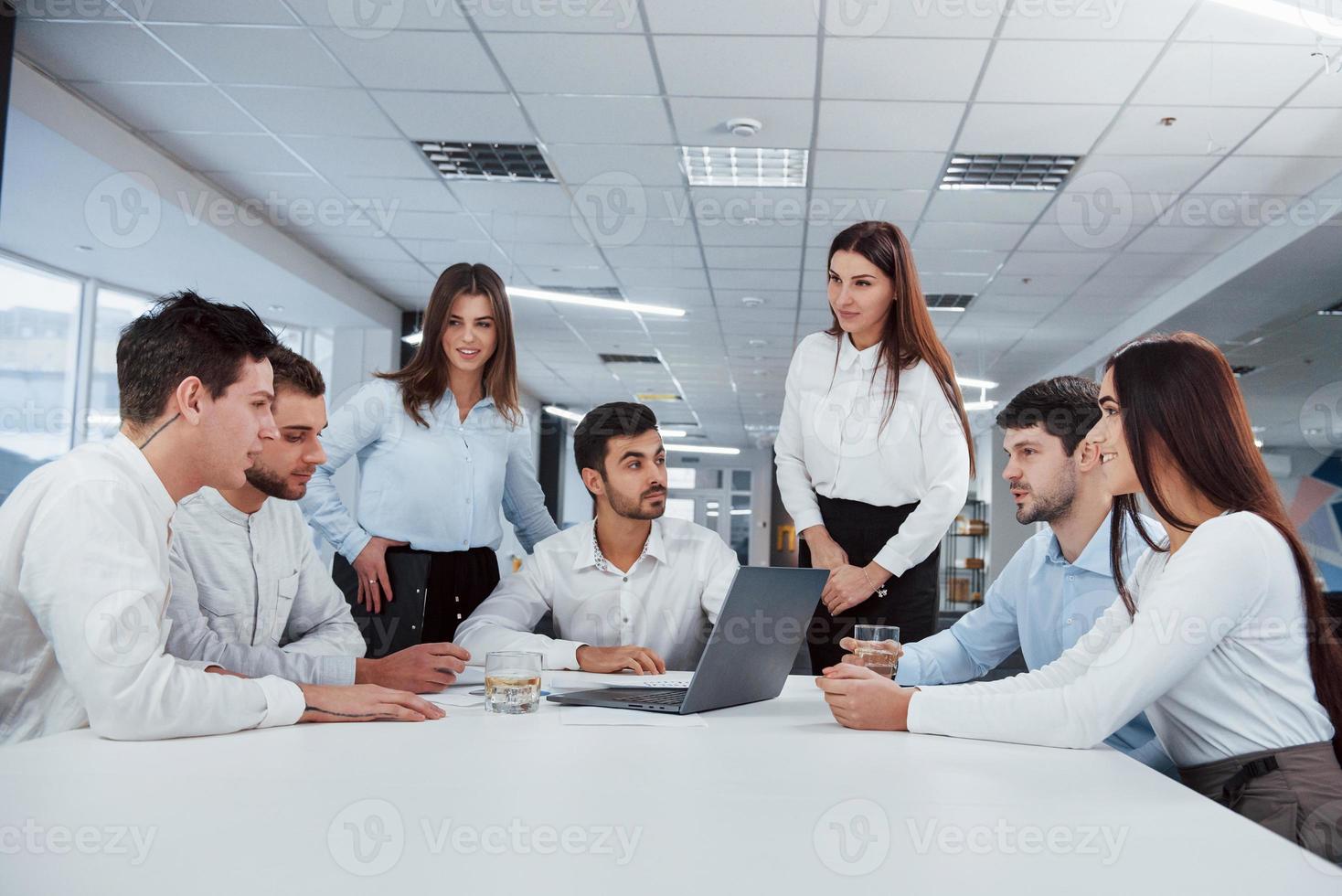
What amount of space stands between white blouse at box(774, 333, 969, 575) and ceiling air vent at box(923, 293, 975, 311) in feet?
18.0

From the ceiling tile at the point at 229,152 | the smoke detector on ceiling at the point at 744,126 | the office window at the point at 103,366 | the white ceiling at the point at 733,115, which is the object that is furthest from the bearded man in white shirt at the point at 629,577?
the office window at the point at 103,366

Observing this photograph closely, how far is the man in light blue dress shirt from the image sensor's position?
2021 millimetres

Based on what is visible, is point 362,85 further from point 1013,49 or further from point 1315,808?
point 1315,808

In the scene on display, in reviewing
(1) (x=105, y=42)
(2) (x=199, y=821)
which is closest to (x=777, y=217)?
(1) (x=105, y=42)

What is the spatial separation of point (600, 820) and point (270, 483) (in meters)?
1.34

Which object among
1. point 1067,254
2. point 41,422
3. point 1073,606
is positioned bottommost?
point 1073,606

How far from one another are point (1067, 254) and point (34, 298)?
6.39m

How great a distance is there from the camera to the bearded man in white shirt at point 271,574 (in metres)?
1.73

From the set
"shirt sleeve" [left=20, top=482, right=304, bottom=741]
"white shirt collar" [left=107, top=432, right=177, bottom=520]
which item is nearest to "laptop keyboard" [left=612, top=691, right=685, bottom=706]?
"shirt sleeve" [left=20, top=482, right=304, bottom=741]

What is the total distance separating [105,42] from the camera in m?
4.14

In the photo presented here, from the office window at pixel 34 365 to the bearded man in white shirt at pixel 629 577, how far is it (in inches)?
201

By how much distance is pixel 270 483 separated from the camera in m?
2.02

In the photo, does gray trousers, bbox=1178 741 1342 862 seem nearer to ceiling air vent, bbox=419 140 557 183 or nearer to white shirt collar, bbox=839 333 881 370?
white shirt collar, bbox=839 333 881 370

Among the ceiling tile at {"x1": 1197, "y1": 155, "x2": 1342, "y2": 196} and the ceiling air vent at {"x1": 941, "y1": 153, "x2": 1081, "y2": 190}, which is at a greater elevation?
the ceiling air vent at {"x1": 941, "y1": 153, "x2": 1081, "y2": 190}
